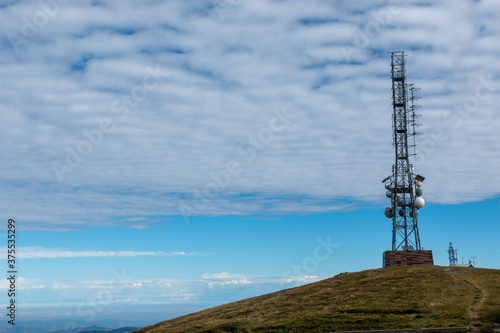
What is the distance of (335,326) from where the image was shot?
3906 cm

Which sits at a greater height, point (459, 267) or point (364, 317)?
point (459, 267)

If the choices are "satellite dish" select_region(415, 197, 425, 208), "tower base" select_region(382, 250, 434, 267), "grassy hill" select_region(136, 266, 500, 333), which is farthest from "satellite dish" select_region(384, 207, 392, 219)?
"grassy hill" select_region(136, 266, 500, 333)

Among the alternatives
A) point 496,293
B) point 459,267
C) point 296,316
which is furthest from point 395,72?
point 296,316

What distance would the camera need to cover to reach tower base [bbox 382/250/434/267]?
64062mm

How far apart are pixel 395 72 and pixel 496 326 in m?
45.2

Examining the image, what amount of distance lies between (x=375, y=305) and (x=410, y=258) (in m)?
22.7

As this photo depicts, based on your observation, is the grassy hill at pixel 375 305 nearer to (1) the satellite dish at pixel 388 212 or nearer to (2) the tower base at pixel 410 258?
(2) the tower base at pixel 410 258

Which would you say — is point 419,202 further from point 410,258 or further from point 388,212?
point 410,258

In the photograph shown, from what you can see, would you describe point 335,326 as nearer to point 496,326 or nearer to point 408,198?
point 496,326

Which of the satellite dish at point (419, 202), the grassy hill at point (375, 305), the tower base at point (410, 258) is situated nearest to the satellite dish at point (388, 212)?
the satellite dish at point (419, 202)

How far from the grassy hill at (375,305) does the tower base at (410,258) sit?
3.28 meters

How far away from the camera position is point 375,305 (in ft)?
144

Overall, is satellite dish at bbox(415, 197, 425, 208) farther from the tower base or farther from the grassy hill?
the grassy hill

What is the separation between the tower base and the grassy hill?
328 cm
